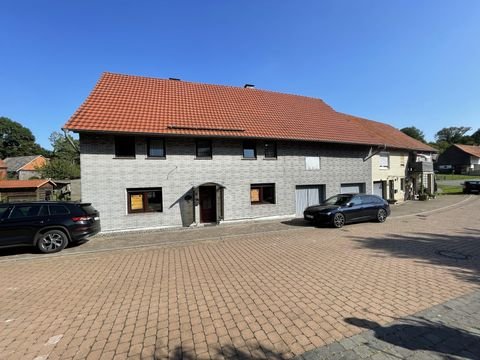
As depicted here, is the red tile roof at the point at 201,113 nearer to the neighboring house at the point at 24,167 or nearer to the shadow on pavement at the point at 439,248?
the shadow on pavement at the point at 439,248

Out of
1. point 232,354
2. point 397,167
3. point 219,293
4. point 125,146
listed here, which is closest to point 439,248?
point 219,293

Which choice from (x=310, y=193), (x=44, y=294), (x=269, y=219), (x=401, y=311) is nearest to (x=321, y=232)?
(x=269, y=219)

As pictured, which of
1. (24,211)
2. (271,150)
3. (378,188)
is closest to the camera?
(24,211)

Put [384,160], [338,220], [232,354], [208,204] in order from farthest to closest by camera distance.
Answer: [384,160] → [208,204] → [338,220] → [232,354]

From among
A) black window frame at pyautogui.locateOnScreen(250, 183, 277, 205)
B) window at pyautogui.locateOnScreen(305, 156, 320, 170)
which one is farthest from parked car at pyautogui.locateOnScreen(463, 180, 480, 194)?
black window frame at pyautogui.locateOnScreen(250, 183, 277, 205)

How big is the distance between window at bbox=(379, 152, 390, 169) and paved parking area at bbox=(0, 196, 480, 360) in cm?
1285

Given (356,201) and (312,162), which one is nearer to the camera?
(356,201)

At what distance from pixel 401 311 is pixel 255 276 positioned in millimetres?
2847

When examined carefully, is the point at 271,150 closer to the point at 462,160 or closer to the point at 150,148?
the point at 150,148

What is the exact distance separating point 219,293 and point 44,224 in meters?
7.16

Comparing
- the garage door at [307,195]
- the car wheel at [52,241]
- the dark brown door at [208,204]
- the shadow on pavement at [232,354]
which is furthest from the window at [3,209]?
the garage door at [307,195]

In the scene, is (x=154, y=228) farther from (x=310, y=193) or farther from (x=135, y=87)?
(x=310, y=193)

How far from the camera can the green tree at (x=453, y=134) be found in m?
103

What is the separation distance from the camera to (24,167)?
57.3m
